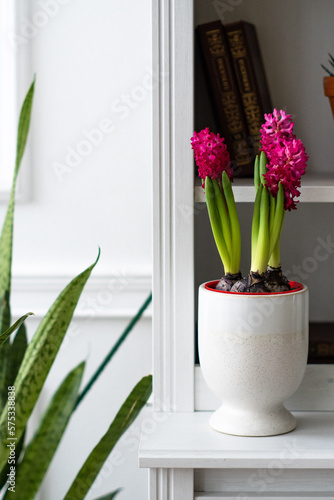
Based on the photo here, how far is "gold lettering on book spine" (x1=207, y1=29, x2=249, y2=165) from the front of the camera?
0.82 m

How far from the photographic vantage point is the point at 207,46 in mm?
825

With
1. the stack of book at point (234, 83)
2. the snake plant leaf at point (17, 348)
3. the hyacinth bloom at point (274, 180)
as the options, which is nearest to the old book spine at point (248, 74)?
the stack of book at point (234, 83)

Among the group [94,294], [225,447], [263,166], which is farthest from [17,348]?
[263,166]

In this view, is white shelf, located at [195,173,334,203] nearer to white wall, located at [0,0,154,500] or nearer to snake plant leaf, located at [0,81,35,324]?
snake plant leaf, located at [0,81,35,324]

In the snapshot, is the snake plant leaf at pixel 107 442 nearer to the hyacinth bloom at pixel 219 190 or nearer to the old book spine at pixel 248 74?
the hyacinth bloom at pixel 219 190

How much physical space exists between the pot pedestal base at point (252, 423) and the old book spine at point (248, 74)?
367 mm

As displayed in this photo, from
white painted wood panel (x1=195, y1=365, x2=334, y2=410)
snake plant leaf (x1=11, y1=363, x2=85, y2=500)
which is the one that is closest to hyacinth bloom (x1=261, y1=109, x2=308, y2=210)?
white painted wood panel (x1=195, y1=365, x2=334, y2=410)

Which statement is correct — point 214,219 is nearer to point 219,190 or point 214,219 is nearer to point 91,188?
point 219,190

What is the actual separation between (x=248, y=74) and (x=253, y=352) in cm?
39

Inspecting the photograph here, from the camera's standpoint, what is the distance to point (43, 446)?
34.6 inches

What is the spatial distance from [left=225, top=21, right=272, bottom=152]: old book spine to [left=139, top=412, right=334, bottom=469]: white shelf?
40cm

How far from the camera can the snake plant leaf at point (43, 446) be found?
86 cm

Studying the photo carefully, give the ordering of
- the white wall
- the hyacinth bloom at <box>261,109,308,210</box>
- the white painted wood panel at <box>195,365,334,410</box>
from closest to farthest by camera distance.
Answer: the hyacinth bloom at <box>261,109,308,210</box>
the white painted wood panel at <box>195,365,334,410</box>
the white wall

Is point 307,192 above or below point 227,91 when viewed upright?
below
